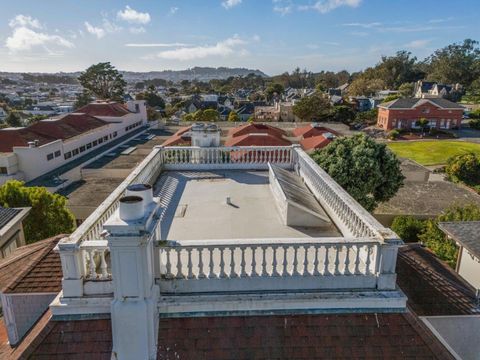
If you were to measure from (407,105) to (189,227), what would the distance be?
61.1 metres

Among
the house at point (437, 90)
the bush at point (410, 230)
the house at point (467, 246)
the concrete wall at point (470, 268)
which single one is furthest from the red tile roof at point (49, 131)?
the house at point (437, 90)

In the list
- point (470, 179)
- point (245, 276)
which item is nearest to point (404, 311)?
point (245, 276)

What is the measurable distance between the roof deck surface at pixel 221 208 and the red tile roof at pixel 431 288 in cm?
168

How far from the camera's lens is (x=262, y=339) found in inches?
186

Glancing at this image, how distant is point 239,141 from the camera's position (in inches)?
961

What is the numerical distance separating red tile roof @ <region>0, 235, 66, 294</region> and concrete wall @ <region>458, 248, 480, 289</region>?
11326mm

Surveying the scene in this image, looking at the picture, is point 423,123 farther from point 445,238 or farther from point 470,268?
point 470,268

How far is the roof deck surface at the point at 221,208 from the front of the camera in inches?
286

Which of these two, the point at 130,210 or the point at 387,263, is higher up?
the point at 130,210

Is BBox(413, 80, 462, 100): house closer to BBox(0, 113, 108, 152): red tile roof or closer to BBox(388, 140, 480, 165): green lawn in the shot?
BBox(388, 140, 480, 165): green lawn

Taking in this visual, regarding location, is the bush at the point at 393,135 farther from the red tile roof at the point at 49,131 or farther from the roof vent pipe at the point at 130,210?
the roof vent pipe at the point at 130,210

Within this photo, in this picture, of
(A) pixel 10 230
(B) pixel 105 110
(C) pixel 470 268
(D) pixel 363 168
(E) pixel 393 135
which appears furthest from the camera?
(E) pixel 393 135

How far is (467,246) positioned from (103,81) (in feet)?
261

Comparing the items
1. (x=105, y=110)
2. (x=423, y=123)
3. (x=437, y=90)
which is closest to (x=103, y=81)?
(x=105, y=110)
